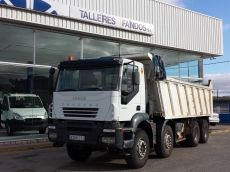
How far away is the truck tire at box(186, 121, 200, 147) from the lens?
11992 mm

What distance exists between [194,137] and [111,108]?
575 cm

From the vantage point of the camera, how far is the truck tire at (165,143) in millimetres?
9336

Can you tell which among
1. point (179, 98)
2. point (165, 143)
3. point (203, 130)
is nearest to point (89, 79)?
point (165, 143)

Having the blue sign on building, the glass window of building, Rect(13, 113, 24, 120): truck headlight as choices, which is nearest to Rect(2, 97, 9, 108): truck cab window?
Rect(13, 113, 24, 120): truck headlight

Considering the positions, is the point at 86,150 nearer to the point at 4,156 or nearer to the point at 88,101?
the point at 88,101

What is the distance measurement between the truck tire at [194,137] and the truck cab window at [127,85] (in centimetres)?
479

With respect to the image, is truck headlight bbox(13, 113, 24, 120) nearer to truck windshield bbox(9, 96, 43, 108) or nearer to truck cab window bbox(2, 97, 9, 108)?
truck windshield bbox(9, 96, 43, 108)

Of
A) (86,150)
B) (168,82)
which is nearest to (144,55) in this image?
(168,82)

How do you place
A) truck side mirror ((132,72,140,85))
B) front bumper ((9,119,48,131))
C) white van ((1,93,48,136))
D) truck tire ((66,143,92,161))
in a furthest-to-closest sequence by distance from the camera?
front bumper ((9,119,48,131)) → white van ((1,93,48,136)) → truck tire ((66,143,92,161)) → truck side mirror ((132,72,140,85))

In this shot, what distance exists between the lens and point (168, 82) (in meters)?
10.2

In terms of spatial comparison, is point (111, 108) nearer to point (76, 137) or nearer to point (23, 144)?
point (76, 137)

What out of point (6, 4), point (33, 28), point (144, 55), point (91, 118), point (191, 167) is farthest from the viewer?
point (33, 28)

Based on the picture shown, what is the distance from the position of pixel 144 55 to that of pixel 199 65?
40.8 feet

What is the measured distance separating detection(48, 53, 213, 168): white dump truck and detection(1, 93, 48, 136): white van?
4.41 m
